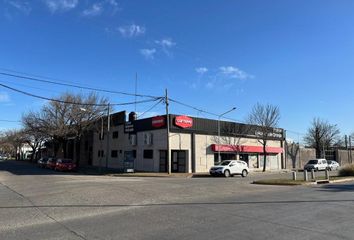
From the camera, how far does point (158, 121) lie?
41.0 metres

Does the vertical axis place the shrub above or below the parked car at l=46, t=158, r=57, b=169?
below

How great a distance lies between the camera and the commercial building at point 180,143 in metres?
40.9

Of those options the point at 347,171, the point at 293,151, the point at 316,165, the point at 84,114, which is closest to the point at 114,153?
the point at 84,114

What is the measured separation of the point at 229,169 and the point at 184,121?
28.8ft

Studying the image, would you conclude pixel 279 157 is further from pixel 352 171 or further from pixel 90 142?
pixel 90 142

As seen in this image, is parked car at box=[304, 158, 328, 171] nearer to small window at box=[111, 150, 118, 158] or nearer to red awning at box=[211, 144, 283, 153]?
red awning at box=[211, 144, 283, 153]

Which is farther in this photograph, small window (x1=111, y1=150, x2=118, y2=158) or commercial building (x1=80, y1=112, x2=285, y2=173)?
small window (x1=111, y1=150, x2=118, y2=158)

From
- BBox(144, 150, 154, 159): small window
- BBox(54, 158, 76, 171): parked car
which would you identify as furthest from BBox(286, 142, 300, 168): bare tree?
BBox(54, 158, 76, 171): parked car

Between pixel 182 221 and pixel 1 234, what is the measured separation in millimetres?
4583

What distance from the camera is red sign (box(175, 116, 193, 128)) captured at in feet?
133

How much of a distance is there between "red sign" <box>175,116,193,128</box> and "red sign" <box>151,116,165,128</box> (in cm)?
155

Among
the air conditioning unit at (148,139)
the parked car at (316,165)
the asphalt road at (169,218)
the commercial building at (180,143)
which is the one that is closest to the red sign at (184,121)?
the commercial building at (180,143)

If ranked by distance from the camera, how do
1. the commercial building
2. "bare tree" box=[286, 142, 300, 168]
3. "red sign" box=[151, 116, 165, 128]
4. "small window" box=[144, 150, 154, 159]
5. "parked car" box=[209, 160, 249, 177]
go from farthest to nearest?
"bare tree" box=[286, 142, 300, 168], "small window" box=[144, 150, 154, 159], the commercial building, "red sign" box=[151, 116, 165, 128], "parked car" box=[209, 160, 249, 177]

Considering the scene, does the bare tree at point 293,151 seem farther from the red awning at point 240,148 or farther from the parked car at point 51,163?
the parked car at point 51,163
